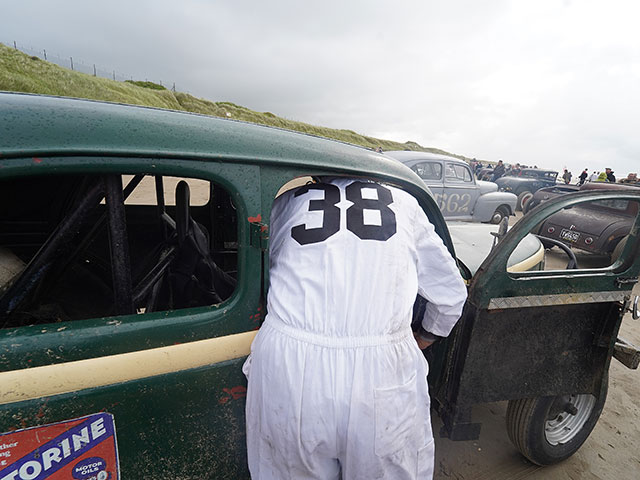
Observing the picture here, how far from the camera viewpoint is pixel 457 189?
27.2 feet

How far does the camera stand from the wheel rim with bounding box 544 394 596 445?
231 centimetres

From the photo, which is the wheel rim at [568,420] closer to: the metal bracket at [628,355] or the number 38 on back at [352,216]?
Result: the metal bracket at [628,355]

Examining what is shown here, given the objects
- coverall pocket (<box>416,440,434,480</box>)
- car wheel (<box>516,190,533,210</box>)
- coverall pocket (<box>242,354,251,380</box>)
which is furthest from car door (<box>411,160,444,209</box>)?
car wheel (<box>516,190,533,210</box>)

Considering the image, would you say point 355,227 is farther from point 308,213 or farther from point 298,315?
point 298,315

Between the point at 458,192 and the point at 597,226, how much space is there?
110 inches

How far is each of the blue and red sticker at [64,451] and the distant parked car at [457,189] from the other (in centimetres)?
701

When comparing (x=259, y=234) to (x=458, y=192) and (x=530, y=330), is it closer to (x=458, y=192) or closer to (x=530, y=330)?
(x=530, y=330)

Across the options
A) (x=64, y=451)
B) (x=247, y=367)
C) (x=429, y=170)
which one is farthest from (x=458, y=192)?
(x=64, y=451)

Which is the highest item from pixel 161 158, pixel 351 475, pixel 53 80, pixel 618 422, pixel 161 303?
pixel 53 80

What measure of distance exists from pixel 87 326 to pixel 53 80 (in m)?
33.3

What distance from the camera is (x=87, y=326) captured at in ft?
3.49

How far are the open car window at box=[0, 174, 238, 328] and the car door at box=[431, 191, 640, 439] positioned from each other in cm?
126

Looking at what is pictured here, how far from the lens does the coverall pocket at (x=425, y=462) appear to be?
1.28m

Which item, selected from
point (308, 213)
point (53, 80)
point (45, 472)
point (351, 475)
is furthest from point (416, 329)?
point (53, 80)
